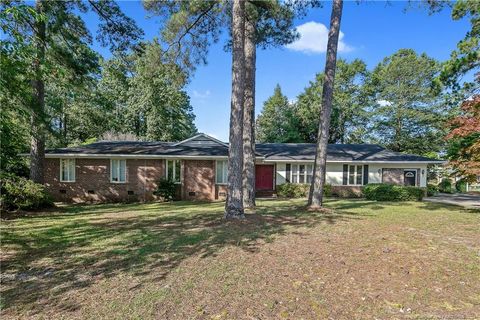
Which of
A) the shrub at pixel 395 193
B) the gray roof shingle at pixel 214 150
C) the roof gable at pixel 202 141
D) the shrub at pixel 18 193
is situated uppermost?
the roof gable at pixel 202 141

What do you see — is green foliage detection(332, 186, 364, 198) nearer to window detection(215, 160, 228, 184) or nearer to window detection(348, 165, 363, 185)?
window detection(348, 165, 363, 185)

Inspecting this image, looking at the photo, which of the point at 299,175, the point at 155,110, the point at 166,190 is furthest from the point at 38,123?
the point at 155,110

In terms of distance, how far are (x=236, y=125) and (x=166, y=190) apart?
8.47 m

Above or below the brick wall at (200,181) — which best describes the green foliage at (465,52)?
above

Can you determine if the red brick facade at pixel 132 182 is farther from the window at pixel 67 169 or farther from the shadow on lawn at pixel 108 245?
the shadow on lawn at pixel 108 245

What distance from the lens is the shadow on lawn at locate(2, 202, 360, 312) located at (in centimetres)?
411

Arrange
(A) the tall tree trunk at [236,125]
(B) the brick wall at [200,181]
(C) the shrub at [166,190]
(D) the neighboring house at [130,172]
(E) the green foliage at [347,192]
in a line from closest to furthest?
(A) the tall tree trunk at [236,125], (C) the shrub at [166,190], (D) the neighboring house at [130,172], (B) the brick wall at [200,181], (E) the green foliage at [347,192]

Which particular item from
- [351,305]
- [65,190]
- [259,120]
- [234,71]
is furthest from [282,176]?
[259,120]

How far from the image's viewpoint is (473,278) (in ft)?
14.2

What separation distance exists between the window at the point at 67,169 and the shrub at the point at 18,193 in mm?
4790

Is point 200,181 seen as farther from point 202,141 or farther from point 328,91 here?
point 328,91

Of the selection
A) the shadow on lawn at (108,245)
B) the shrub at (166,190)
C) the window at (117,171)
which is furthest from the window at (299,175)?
the window at (117,171)

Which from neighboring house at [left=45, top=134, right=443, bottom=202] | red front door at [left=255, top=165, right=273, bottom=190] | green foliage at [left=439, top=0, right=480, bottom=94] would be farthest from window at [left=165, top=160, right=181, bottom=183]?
green foliage at [left=439, top=0, right=480, bottom=94]

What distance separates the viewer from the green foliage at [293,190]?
18188 millimetres
